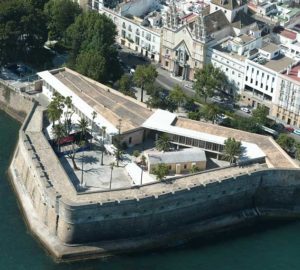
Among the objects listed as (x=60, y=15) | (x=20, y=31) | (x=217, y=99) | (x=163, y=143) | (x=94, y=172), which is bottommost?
(x=94, y=172)

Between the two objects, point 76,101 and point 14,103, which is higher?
point 76,101

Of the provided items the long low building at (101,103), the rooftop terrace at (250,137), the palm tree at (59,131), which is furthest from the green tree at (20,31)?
the rooftop terrace at (250,137)

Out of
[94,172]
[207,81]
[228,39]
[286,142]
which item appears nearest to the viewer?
[94,172]

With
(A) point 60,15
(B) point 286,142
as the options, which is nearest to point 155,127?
→ (B) point 286,142

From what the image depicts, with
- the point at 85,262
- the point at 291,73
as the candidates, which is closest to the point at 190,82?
the point at 291,73

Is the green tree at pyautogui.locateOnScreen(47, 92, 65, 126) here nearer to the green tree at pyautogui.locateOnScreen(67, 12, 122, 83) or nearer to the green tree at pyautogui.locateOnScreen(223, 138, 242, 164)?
the green tree at pyautogui.locateOnScreen(67, 12, 122, 83)

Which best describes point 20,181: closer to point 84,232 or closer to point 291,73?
point 84,232

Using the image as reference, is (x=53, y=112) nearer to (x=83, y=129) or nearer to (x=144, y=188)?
(x=83, y=129)

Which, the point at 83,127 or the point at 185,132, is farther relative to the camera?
the point at 185,132
